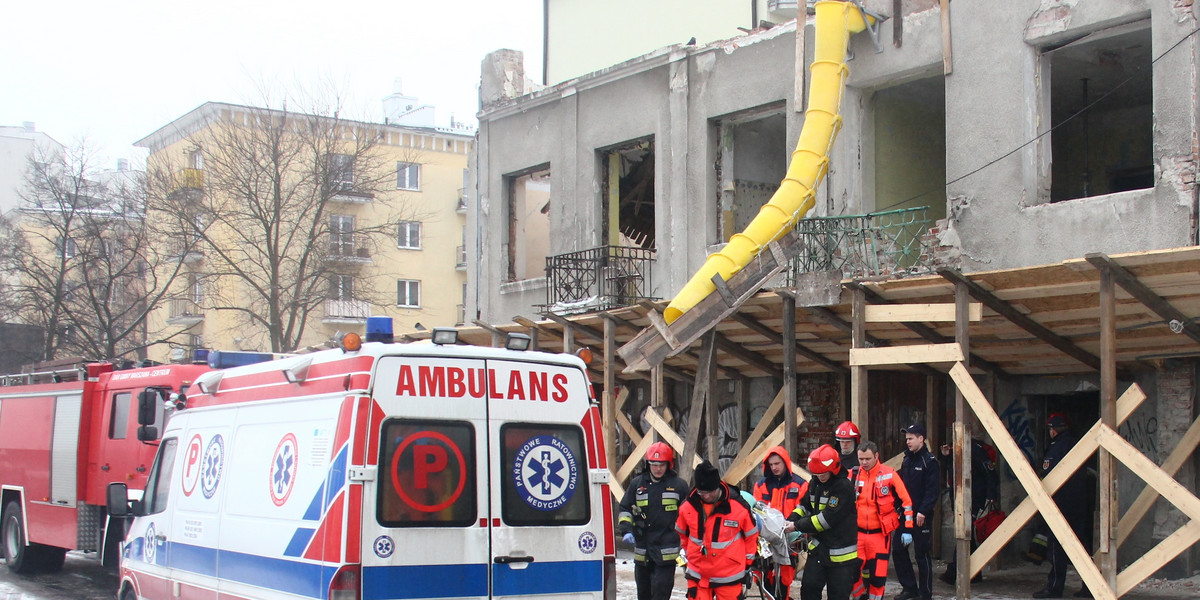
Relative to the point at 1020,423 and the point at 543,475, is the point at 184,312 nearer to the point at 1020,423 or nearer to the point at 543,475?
the point at 1020,423

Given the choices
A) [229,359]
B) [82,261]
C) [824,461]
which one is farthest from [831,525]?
[82,261]

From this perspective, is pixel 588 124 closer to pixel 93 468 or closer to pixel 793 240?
pixel 793 240

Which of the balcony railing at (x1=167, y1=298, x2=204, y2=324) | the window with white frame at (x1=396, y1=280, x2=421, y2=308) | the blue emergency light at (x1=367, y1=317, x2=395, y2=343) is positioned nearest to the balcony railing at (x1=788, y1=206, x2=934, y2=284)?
the blue emergency light at (x1=367, y1=317, x2=395, y2=343)

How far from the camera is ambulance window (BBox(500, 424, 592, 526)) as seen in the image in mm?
6496

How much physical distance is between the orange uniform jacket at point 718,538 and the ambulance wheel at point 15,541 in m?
10.5

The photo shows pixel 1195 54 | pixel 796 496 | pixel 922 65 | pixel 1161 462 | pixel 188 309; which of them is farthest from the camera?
pixel 188 309

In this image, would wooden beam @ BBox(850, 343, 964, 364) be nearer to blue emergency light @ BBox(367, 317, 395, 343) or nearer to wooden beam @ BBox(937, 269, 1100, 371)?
wooden beam @ BBox(937, 269, 1100, 371)

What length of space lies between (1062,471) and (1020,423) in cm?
403

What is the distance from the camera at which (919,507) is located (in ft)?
36.1

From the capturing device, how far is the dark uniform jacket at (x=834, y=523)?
8984 millimetres

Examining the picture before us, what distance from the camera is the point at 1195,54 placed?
37.3ft

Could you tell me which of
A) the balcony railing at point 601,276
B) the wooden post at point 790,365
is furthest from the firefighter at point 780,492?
the balcony railing at point 601,276

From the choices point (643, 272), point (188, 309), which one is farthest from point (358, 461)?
point (188, 309)

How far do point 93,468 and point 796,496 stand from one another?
29.5ft
